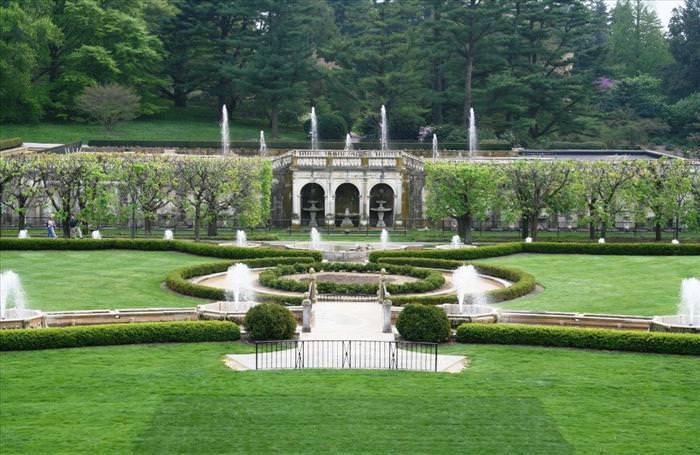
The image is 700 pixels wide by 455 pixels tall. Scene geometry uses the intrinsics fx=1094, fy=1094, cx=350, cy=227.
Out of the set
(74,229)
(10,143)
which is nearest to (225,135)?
(10,143)

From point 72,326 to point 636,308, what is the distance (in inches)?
817

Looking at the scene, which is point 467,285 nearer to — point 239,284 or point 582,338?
point 239,284

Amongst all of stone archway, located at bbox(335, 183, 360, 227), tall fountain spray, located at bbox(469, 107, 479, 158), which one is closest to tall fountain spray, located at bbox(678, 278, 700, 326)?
stone archway, located at bbox(335, 183, 360, 227)

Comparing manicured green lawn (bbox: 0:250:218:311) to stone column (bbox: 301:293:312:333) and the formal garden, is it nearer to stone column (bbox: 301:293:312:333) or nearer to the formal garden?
the formal garden

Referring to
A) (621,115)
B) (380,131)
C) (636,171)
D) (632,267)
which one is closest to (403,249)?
(632,267)

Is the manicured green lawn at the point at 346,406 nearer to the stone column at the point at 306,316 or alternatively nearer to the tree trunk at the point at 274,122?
the stone column at the point at 306,316

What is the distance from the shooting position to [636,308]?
41531 millimetres

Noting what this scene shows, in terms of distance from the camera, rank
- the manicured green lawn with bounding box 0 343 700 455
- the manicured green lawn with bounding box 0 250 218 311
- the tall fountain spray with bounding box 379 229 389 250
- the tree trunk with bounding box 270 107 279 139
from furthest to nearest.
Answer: the tree trunk with bounding box 270 107 279 139 < the tall fountain spray with bounding box 379 229 389 250 < the manicured green lawn with bounding box 0 250 218 311 < the manicured green lawn with bounding box 0 343 700 455

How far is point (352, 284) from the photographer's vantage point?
44344 mm

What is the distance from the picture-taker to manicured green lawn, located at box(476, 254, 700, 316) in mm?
42281

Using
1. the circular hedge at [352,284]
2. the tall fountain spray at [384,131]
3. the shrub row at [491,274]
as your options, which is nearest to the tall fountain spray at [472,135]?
the tall fountain spray at [384,131]

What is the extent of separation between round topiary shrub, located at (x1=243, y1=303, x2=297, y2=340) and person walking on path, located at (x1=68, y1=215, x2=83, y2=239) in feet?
99.0

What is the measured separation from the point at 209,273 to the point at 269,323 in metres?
15.9

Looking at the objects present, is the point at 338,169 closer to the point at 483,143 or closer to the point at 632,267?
the point at 483,143
